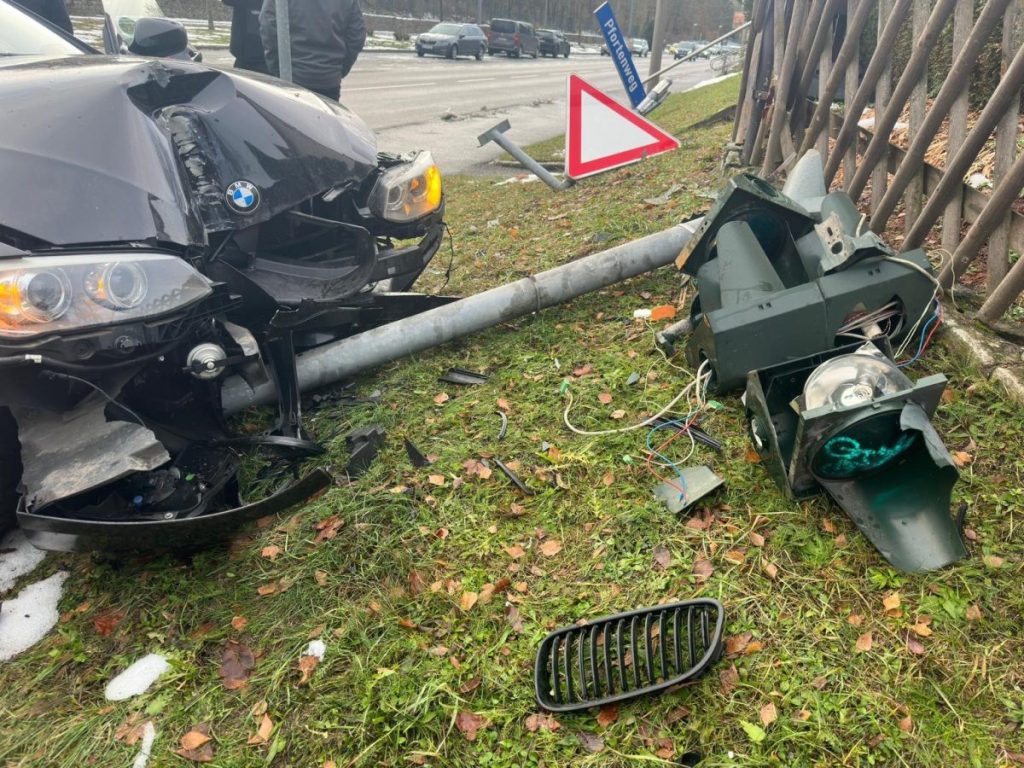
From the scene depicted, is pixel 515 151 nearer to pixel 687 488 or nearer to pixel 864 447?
pixel 687 488

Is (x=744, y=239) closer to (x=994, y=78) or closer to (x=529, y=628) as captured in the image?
(x=529, y=628)

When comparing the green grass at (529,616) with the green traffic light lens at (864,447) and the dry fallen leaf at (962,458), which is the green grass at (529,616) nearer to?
the dry fallen leaf at (962,458)

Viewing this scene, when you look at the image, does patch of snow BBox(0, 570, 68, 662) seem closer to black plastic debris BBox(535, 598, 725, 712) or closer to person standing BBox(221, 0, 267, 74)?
black plastic debris BBox(535, 598, 725, 712)

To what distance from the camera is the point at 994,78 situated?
14.0ft

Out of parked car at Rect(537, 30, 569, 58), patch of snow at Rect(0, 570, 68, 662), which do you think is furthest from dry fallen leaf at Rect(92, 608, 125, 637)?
parked car at Rect(537, 30, 569, 58)

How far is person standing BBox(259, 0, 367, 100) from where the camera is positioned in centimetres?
531

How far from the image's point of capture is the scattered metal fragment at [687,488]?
254 cm

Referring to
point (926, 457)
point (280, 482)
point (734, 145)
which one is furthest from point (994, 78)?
point (280, 482)

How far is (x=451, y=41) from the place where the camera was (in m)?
32.6

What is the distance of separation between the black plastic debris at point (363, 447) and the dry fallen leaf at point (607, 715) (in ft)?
4.71

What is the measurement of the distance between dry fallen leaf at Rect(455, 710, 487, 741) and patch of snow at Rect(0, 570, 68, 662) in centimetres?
152

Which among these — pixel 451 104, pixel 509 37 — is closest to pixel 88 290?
pixel 451 104

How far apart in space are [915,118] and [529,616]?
342 centimetres

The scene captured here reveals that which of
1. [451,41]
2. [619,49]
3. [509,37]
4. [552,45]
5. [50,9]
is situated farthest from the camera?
[552,45]
